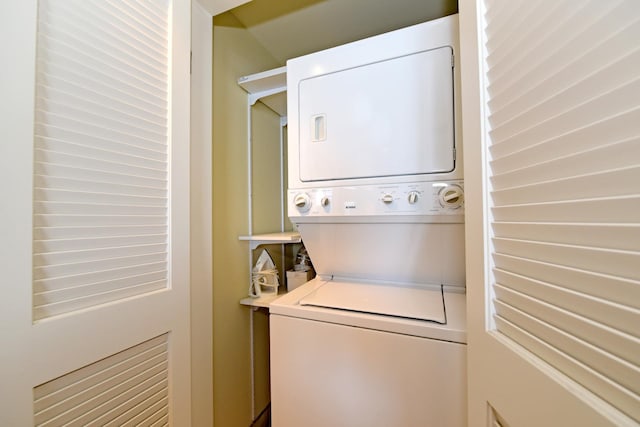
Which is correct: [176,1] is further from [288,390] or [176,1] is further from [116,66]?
[288,390]

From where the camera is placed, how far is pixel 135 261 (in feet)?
3.31

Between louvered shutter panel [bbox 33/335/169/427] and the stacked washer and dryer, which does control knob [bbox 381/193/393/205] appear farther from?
louvered shutter panel [bbox 33/335/169/427]

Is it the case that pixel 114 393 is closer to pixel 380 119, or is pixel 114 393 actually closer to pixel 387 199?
pixel 387 199

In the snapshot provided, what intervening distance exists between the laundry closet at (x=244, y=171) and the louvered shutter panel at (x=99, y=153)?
1.68ft

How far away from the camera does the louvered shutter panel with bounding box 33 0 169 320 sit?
30.0 inches

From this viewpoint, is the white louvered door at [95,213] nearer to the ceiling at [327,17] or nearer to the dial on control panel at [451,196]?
the ceiling at [327,17]

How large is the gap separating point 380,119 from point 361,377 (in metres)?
1.26

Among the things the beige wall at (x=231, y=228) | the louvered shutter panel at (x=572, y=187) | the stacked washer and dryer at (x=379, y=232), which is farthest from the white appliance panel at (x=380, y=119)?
the beige wall at (x=231, y=228)

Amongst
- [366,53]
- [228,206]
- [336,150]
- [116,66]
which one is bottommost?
[228,206]

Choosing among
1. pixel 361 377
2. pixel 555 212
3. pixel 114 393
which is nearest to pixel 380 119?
pixel 555 212

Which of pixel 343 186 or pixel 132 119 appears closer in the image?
pixel 132 119

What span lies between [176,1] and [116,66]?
1.76 feet

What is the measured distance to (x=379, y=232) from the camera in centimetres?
138

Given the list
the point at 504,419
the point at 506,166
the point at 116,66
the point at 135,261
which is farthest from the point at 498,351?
the point at 116,66
